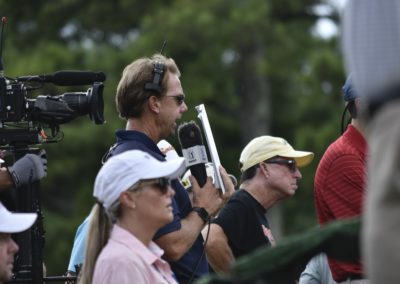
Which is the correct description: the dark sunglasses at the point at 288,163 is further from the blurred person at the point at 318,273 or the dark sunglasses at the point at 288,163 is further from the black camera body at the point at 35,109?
the black camera body at the point at 35,109

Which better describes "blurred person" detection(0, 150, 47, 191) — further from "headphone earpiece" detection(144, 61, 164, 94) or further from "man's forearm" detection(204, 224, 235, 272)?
"man's forearm" detection(204, 224, 235, 272)

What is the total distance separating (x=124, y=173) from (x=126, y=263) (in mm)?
355

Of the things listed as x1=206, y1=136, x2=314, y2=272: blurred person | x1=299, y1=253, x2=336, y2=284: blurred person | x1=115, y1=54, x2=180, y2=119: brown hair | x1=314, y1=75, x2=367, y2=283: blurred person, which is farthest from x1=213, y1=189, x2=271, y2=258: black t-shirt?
x1=115, y1=54, x2=180, y2=119: brown hair

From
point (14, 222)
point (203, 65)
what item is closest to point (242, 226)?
point (14, 222)

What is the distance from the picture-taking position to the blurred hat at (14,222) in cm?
398

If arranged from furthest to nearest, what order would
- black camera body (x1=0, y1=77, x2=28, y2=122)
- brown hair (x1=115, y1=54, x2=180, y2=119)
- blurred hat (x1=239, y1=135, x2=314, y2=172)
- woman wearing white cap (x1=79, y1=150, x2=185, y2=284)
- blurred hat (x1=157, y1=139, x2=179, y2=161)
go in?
blurred hat (x1=239, y1=135, x2=314, y2=172) → black camera body (x1=0, y1=77, x2=28, y2=122) → blurred hat (x1=157, y1=139, x2=179, y2=161) → brown hair (x1=115, y1=54, x2=180, y2=119) → woman wearing white cap (x1=79, y1=150, x2=185, y2=284)

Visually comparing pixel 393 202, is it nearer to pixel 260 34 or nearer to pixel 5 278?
pixel 5 278

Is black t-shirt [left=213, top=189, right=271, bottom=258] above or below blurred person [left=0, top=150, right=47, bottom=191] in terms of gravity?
below

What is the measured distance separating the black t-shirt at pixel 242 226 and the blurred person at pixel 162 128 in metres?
0.61

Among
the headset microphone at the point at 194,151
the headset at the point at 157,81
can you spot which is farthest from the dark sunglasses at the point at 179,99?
the headset microphone at the point at 194,151

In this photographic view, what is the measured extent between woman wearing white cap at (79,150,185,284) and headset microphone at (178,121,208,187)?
29.2 inches

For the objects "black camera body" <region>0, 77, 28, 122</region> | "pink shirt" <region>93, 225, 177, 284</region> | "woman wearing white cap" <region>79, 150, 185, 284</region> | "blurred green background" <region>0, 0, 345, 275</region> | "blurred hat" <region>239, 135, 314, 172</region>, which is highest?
"black camera body" <region>0, 77, 28, 122</region>

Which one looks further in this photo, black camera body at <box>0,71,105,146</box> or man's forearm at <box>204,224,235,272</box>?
man's forearm at <box>204,224,235,272</box>

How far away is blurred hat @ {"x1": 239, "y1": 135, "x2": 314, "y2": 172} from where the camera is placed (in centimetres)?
670
